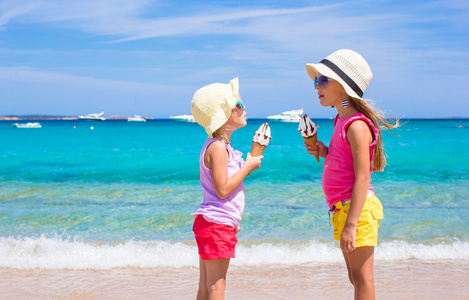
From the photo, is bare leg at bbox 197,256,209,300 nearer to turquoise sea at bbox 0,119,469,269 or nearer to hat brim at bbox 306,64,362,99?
hat brim at bbox 306,64,362,99

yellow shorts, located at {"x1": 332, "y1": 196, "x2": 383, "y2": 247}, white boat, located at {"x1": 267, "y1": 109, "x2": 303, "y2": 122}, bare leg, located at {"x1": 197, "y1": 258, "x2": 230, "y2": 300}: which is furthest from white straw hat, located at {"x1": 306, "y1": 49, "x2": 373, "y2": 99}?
white boat, located at {"x1": 267, "y1": 109, "x2": 303, "y2": 122}

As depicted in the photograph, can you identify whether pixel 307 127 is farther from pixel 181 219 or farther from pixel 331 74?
pixel 181 219

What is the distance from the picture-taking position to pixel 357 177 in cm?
224

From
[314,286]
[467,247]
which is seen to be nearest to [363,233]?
[314,286]

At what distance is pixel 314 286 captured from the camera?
12.8 feet

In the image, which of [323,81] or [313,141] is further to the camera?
[313,141]

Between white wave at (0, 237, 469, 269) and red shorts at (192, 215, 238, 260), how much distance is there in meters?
2.37

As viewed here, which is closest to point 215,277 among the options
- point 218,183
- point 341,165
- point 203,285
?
point 203,285

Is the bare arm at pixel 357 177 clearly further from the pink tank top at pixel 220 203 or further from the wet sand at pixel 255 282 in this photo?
the wet sand at pixel 255 282

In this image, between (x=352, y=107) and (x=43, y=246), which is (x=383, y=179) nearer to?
(x=43, y=246)

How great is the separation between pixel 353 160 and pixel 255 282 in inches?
84.8

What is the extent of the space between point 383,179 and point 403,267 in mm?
7371

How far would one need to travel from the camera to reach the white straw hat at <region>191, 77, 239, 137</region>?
2.45 meters

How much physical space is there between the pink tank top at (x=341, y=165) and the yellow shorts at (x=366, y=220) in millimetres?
62
